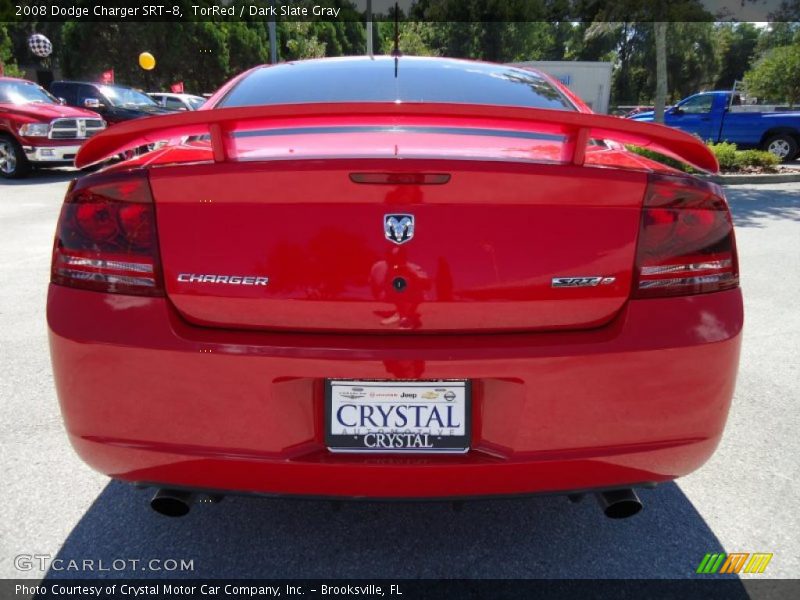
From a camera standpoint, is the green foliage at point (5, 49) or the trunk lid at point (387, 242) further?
the green foliage at point (5, 49)

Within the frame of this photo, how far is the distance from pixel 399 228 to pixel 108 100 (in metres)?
15.4

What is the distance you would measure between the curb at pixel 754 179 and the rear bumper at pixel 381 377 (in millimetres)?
11474

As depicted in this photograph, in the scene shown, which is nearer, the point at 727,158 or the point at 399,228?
the point at 399,228

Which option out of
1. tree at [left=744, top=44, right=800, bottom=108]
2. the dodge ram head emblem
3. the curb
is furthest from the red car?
tree at [left=744, top=44, right=800, bottom=108]

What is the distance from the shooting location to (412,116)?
5.42ft

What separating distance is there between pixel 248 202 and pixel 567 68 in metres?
21.7

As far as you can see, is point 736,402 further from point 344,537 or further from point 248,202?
point 248,202

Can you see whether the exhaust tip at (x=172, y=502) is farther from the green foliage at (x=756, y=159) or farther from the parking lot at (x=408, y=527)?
the green foliage at (x=756, y=159)

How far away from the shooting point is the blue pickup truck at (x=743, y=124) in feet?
51.8

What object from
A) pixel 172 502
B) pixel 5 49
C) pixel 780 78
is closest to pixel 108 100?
pixel 172 502

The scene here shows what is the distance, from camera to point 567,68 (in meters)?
21.1

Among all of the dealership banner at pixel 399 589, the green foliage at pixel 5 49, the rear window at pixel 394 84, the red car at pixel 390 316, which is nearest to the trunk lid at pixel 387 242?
the red car at pixel 390 316

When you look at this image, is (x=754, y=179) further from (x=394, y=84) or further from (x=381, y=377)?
(x=381, y=377)

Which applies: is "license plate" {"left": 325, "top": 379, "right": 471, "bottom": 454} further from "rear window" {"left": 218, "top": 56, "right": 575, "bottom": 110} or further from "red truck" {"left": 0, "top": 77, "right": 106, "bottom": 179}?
"red truck" {"left": 0, "top": 77, "right": 106, "bottom": 179}
